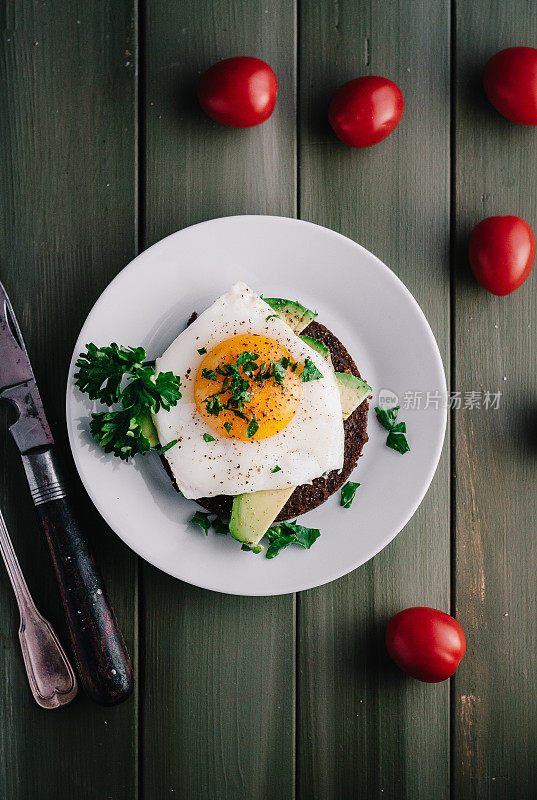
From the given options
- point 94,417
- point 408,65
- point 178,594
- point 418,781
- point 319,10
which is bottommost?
point 418,781

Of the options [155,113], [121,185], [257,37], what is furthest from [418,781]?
[257,37]

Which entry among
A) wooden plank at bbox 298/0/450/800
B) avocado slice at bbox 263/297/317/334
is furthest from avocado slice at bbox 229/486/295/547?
avocado slice at bbox 263/297/317/334

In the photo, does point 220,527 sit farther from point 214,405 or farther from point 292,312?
point 292,312

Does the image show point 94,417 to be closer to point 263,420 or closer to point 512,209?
point 263,420

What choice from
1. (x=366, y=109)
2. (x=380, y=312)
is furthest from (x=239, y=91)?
(x=380, y=312)

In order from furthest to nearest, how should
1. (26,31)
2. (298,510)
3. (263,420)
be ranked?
(26,31)
(298,510)
(263,420)

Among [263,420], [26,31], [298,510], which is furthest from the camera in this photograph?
[26,31]
